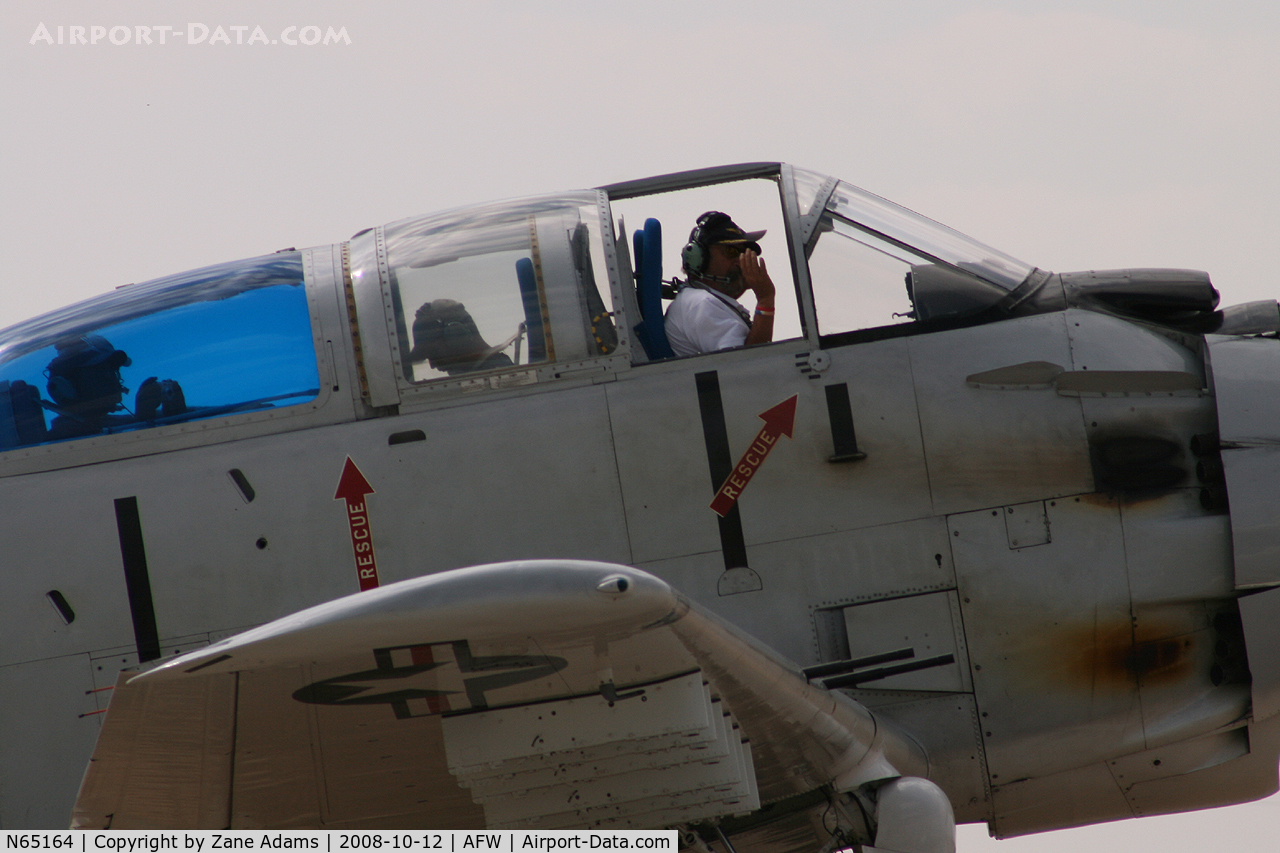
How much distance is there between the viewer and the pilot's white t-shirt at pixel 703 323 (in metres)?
5.32

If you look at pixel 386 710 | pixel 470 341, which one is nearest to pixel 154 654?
pixel 386 710

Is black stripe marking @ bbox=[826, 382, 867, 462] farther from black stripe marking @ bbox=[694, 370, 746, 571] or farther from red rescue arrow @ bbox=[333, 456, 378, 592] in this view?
red rescue arrow @ bbox=[333, 456, 378, 592]

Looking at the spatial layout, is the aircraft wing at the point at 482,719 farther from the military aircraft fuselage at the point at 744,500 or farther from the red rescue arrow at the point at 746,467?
the red rescue arrow at the point at 746,467

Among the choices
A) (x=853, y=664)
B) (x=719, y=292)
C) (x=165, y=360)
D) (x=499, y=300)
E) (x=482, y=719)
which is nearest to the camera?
(x=482, y=719)

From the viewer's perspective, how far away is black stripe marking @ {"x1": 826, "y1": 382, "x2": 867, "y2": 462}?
5000 mm

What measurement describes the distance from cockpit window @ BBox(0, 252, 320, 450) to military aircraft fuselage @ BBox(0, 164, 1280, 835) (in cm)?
2

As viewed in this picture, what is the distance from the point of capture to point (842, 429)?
501 cm

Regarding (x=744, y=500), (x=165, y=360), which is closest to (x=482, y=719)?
(x=744, y=500)

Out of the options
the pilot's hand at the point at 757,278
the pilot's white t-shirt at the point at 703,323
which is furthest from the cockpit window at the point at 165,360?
the pilot's hand at the point at 757,278

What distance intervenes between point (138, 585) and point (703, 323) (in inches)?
107

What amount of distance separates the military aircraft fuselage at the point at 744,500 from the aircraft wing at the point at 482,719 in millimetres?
677

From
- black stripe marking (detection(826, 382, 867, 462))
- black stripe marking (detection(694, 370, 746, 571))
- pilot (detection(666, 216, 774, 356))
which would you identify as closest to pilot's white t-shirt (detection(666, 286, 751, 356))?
pilot (detection(666, 216, 774, 356))

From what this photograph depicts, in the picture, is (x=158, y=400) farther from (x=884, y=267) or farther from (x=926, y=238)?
(x=926, y=238)

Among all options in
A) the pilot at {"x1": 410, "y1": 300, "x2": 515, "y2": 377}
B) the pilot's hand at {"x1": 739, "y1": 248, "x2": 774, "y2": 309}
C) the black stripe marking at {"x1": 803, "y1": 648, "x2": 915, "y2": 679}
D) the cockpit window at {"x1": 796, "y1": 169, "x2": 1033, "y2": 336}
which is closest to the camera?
the black stripe marking at {"x1": 803, "y1": 648, "x2": 915, "y2": 679}
